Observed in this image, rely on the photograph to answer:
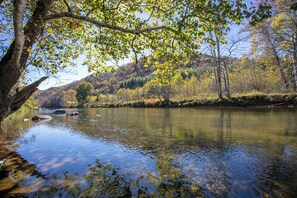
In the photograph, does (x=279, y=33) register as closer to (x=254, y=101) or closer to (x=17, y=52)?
(x=254, y=101)

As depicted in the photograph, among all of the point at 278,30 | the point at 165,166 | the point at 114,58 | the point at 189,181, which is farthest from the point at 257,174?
the point at 278,30

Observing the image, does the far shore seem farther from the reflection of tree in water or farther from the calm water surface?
the reflection of tree in water

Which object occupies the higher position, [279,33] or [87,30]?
[279,33]

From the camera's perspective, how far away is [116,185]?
530 centimetres

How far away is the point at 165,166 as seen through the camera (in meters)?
6.71

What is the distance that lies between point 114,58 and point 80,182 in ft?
16.1

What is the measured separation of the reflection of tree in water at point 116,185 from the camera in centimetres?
479

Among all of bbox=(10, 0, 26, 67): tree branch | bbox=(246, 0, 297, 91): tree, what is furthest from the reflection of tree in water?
bbox=(246, 0, 297, 91): tree

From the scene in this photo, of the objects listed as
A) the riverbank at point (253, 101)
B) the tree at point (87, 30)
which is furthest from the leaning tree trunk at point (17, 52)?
the riverbank at point (253, 101)

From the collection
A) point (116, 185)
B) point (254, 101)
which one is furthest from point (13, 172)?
point (254, 101)

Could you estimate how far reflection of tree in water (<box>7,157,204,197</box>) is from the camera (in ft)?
15.7

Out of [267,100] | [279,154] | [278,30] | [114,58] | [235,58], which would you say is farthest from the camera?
[235,58]

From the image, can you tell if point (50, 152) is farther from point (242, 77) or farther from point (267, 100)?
point (242, 77)

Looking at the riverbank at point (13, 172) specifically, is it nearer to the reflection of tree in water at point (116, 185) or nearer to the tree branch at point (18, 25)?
the reflection of tree in water at point (116, 185)
